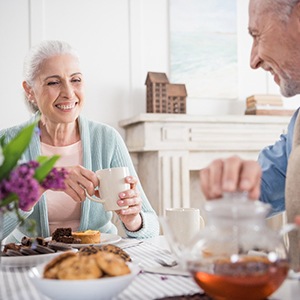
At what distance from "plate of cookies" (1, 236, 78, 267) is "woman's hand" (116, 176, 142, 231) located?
0.87 ft

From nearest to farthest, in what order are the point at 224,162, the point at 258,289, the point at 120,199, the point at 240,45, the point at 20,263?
the point at 258,289
the point at 224,162
the point at 20,263
the point at 120,199
the point at 240,45

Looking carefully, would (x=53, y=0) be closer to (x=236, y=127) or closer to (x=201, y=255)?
(x=236, y=127)

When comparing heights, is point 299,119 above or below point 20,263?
above

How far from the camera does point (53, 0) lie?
3471 mm

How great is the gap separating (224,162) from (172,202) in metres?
2.60

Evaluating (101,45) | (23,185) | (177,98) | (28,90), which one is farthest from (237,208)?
(101,45)

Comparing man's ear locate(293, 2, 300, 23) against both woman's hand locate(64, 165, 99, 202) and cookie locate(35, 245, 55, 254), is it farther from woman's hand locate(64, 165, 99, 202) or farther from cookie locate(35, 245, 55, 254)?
cookie locate(35, 245, 55, 254)

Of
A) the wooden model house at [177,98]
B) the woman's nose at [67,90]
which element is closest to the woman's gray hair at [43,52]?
the woman's nose at [67,90]

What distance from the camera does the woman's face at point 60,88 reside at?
202 cm

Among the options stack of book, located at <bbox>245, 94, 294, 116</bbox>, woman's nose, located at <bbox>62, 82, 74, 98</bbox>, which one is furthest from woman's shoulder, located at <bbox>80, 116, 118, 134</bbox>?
stack of book, located at <bbox>245, 94, 294, 116</bbox>

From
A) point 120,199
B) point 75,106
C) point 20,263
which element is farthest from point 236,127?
point 20,263

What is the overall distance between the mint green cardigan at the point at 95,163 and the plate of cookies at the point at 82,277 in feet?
2.87

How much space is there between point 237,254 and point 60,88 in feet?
4.87

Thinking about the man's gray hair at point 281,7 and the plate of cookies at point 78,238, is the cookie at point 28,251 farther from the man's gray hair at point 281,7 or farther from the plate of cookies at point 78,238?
the man's gray hair at point 281,7
